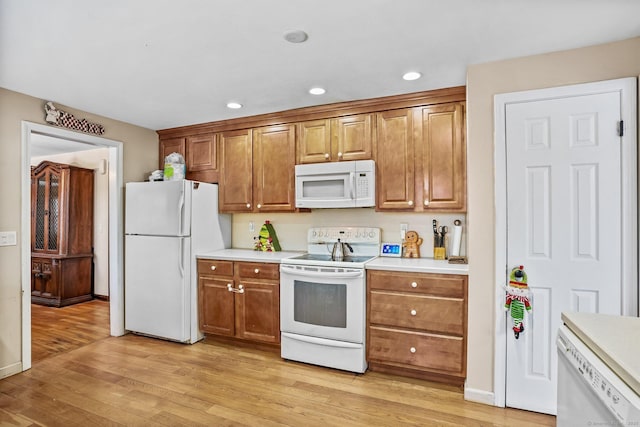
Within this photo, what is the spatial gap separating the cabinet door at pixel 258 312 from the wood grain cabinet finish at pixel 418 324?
0.86 meters

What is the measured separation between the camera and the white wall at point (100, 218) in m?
5.16

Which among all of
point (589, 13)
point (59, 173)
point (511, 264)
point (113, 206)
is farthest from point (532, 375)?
point (59, 173)

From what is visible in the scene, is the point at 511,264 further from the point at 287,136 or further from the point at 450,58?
the point at 287,136

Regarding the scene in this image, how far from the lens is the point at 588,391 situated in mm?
1018

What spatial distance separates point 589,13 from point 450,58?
0.71m

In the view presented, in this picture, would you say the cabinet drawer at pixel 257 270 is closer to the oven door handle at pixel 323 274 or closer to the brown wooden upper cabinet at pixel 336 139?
the oven door handle at pixel 323 274

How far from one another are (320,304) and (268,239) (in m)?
1.11

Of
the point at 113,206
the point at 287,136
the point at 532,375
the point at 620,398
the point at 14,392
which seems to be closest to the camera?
the point at 620,398

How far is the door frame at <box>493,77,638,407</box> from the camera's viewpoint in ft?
6.46

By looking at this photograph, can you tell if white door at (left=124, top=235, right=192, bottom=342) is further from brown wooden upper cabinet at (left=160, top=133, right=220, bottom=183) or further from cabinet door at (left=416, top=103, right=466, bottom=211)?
cabinet door at (left=416, top=103, right=466, bottom=211)

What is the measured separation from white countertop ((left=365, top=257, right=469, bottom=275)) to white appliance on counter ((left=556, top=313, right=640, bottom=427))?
3.77ft

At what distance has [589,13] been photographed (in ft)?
5.70

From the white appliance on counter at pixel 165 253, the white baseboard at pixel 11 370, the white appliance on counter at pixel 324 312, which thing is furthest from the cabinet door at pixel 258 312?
the white baseboard at pixel 11 370

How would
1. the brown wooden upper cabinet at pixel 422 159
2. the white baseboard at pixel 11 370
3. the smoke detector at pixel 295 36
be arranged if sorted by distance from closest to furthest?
the smoke detector at pixel 295 36 → the white baseboard at pixel 11 370 → the brown wooden upper cabinet at pixel 422 159
